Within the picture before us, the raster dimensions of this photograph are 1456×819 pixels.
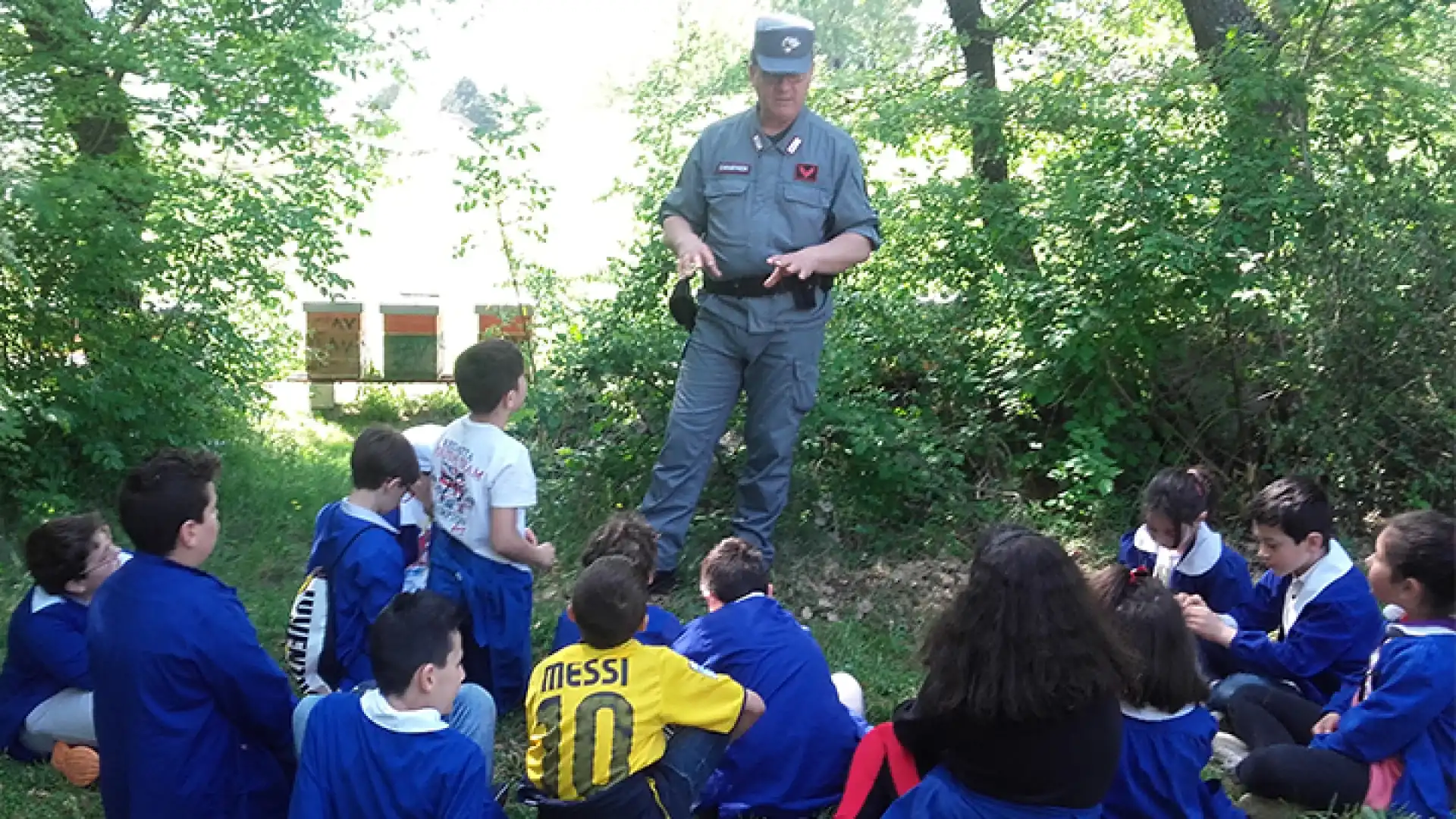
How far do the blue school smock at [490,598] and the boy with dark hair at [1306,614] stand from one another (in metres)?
2.18

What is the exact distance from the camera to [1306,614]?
12.4 ft

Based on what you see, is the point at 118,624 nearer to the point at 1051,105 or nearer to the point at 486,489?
the point at 486,489

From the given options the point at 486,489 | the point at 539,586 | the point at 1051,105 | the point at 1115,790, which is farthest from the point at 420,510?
the point at 1051,105

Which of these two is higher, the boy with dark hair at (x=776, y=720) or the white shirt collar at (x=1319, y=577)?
the white shirt collar at (x=1319, y=577)

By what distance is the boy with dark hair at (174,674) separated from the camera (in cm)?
285

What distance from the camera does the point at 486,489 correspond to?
3842mm

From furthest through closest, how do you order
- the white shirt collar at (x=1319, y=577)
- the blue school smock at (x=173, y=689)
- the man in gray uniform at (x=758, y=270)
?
1. the man in gray uniform at (x=758, y=270)
2. the white shirt collar at (x=1319, y=577)
3. the blue school smock at (x=173, y=689)

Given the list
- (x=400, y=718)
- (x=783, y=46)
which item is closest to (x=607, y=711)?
(x=400, y=718)

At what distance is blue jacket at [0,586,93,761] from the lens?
11.9 feet

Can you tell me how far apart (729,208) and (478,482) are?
1656 millimetres

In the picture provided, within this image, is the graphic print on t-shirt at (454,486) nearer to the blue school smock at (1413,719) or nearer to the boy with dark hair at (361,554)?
the boy with dark hair at (361,554)

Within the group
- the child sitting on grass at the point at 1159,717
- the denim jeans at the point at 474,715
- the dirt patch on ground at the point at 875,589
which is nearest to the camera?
the child sitting on grass at the point at 1159,717


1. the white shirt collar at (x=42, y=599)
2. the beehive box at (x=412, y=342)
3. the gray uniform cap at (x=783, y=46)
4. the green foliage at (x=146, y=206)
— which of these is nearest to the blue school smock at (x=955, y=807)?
the white shirt collar at (x=42, y=599)

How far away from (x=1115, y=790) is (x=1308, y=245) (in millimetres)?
3547
